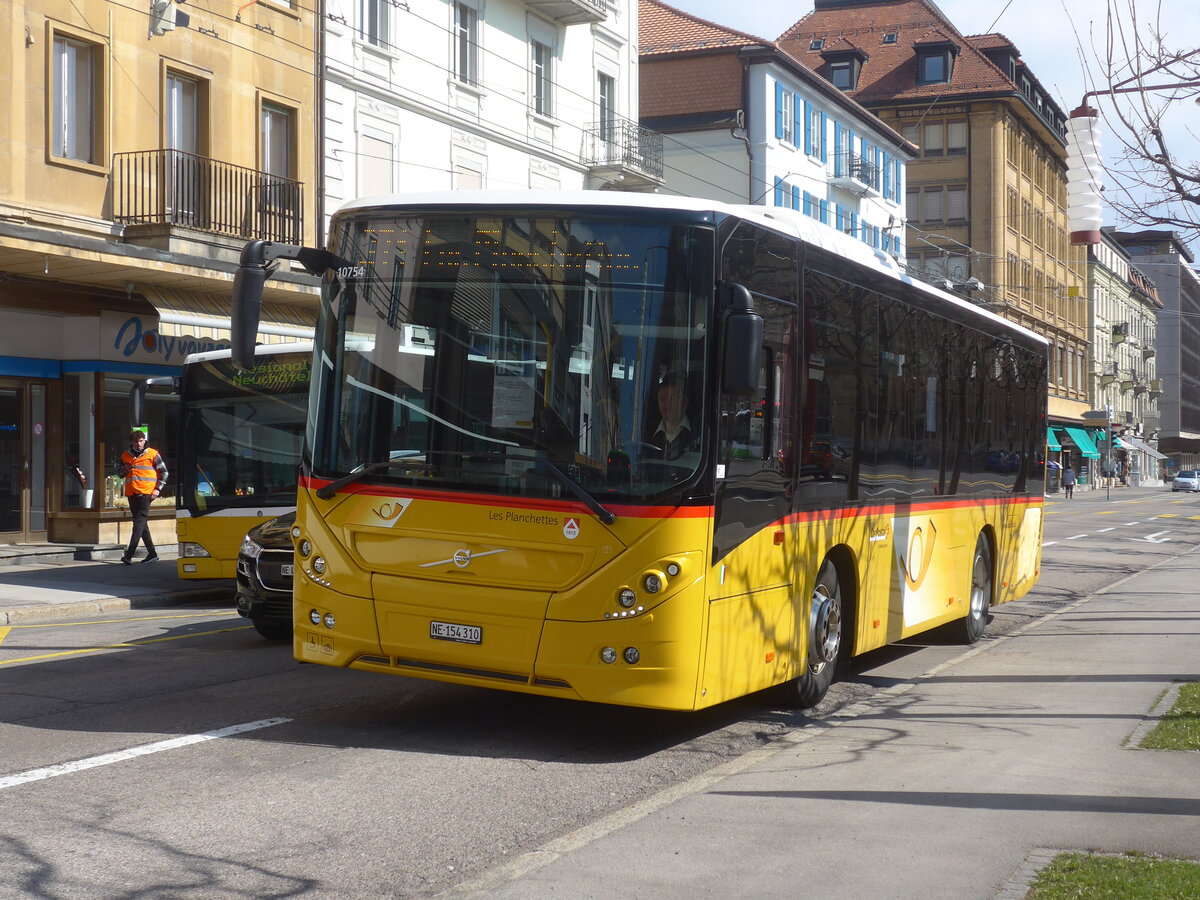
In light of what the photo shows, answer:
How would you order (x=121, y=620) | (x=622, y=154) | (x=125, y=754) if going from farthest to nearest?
(x=622, y=154), (x=121, y=620), (x=125, y=754)

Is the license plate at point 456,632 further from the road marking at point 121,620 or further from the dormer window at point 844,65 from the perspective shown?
the dormer window at point 844,65

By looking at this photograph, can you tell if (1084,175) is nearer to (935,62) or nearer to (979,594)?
(979,594)

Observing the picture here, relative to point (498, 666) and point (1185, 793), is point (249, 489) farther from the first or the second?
point (1185, 793)

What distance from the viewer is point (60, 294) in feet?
69.7

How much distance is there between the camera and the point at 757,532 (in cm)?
807

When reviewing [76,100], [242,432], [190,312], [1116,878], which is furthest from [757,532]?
[76,100]

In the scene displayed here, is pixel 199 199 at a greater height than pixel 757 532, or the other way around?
pixel 199 199

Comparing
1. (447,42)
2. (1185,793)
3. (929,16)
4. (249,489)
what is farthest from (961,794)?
(929,16)

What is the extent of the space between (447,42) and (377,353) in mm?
22220

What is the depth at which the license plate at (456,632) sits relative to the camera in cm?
762

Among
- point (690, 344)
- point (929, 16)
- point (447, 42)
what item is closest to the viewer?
point (690, 344)

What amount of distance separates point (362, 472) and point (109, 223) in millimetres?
14992

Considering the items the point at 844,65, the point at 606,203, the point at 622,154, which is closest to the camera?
the point at 606,203

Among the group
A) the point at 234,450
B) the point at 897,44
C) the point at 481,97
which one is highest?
the point at 897,44
